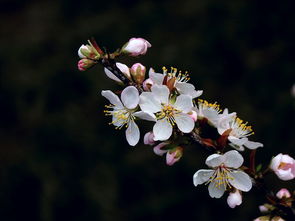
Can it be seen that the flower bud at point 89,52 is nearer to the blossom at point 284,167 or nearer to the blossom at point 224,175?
the blossom at point 224,175

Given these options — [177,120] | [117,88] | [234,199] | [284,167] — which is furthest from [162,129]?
[117,88]


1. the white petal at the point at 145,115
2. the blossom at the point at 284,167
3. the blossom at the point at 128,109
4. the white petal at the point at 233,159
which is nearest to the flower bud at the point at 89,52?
the blossom at the point at 128,109

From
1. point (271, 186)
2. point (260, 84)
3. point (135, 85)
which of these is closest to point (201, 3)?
point (260, 84)

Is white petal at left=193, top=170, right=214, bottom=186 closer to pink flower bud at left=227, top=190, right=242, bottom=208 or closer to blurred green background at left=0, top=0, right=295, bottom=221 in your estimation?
pink flower bud at left=227, top=190, right=242, bottom=208

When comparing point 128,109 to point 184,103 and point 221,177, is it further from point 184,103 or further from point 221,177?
point 221,177

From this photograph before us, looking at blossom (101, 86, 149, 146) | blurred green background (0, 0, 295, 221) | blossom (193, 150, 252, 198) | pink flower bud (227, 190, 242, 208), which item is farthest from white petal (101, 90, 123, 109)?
blurred green background (0, 0, 295, 221)
